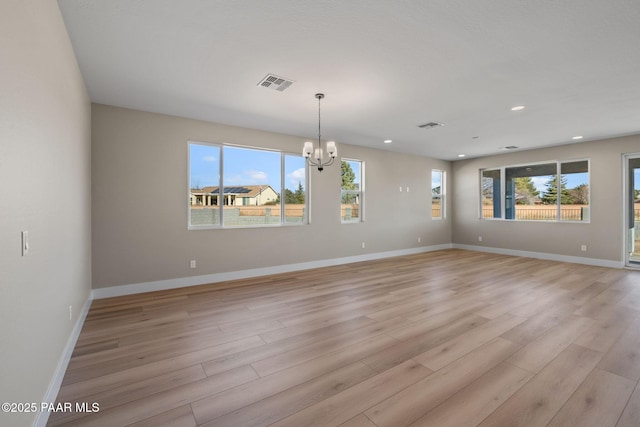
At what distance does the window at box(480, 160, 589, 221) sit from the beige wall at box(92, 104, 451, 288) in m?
4.69

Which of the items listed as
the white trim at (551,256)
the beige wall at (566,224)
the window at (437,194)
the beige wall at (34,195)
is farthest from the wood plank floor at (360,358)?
the window at (437,194)

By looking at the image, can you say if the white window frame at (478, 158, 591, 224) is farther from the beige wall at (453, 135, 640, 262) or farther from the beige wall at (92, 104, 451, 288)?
the beige wall at (92, 104, 451, 288)

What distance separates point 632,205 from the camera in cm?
580

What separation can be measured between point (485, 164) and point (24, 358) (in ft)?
30.2

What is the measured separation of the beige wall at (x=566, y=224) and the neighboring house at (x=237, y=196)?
6035 mm

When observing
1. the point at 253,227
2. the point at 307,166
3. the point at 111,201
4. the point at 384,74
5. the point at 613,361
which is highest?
the point at 384,74

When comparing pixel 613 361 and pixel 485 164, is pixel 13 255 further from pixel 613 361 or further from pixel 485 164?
pixel 485 164

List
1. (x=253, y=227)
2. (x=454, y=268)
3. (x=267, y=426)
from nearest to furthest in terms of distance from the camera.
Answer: (x=267, y=426)
(x=253, y=227)
(x=454, y=268)

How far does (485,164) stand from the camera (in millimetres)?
7938

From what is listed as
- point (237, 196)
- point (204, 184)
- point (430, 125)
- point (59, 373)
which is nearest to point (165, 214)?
point (204, 184)

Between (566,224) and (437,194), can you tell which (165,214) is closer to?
(437,194)

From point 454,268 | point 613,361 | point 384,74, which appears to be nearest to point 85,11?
point 384,74

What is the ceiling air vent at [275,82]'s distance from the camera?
3177 millimetres

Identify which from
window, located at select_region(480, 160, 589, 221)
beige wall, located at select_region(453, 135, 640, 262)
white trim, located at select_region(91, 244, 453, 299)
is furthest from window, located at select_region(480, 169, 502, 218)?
white trim, located at select_region(91, 244, 453, 299)
